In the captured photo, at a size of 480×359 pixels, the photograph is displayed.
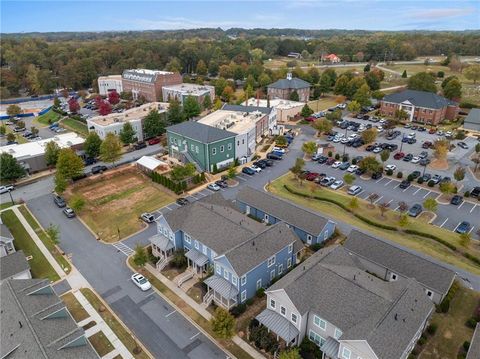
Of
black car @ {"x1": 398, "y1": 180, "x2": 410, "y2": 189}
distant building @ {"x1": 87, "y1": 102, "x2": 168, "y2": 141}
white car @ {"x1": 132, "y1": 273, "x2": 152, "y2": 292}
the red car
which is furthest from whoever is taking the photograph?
the red car

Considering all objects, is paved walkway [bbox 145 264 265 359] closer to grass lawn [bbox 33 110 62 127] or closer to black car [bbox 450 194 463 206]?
black car [bbox 450 194 463 206]

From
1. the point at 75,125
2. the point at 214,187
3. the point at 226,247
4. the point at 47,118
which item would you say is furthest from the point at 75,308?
the point at 47,118

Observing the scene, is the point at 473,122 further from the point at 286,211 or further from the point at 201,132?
the point at 201,132

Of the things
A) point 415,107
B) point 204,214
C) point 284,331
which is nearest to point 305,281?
point 284,331

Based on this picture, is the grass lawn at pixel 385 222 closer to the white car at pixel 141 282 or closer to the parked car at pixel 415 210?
the parked car at pixel 415 210

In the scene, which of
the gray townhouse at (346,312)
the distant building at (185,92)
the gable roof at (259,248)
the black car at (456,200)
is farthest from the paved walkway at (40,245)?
the distant building at (185,92)

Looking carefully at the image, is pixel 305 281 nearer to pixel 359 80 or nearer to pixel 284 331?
pixel 284 331

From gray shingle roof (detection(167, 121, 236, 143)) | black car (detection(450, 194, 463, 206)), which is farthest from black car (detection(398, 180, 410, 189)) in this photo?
gray shingle roof (detection(167, 121, 236, 143))
